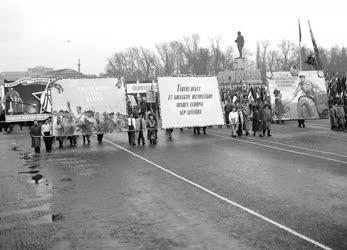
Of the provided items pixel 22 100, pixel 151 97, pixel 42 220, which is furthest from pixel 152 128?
pixel 151 97

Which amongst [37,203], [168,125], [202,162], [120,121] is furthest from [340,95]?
[37,203]

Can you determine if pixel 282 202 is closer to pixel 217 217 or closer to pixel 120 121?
pixel 217 217

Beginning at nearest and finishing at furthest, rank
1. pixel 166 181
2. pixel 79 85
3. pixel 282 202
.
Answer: pixel 282 202, pixel 166 181, pixel 79 85

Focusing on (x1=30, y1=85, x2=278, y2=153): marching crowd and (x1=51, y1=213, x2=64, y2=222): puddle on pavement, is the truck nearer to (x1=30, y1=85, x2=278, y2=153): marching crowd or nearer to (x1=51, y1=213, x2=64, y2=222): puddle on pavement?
(x1=30, y1=85, x2=278, y2=153): marching crowd

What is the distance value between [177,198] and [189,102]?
42.3ft

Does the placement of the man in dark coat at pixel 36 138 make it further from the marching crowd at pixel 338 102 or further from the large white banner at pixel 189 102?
the marching crowd at pixel 338 102

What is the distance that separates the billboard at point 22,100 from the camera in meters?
28.6

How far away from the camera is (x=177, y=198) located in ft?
35.2

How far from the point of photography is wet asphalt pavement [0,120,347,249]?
7848 millimetres

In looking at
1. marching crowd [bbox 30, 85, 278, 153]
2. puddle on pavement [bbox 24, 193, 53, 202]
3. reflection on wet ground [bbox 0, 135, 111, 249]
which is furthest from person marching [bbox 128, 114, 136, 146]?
puddle on pavement [bbox 24, 193, 53, 202]

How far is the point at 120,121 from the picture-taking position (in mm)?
21984

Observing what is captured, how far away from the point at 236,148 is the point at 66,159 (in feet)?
Result: 22.3

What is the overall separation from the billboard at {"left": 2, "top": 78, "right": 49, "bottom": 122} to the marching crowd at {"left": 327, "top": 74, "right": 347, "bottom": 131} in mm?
16939

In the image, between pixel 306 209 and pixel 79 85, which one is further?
pixel 79 85
